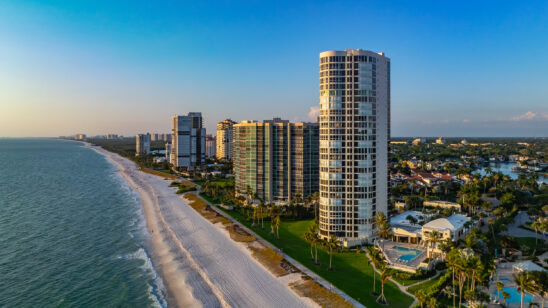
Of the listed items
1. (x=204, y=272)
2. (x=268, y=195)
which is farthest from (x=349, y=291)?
(x=268, y=195)

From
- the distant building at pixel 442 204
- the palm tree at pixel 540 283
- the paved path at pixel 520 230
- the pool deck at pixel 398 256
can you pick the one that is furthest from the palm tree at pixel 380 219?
the distant building at pixel 442 204

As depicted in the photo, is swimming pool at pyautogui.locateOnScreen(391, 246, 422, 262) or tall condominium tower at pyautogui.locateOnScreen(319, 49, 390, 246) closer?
swimming pool at pyautogui.locateOnScreen(391, 246, 422, 262)

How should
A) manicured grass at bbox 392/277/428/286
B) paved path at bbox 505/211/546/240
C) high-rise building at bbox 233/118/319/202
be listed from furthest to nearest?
high-rise building at bbox 233/118/319/202, paved path at bbox 505/211/546/240, manicured grass at bbox 392/277/428/286

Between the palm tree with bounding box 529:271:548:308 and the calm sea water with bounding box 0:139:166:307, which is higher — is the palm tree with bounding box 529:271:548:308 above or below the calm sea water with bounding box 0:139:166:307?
above

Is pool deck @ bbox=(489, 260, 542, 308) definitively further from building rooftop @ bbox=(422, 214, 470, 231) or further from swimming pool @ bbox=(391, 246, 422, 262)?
swimming pool @ bbox=(391, 246, 422, 262)

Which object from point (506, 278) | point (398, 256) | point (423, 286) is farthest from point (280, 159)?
point (506, 278)

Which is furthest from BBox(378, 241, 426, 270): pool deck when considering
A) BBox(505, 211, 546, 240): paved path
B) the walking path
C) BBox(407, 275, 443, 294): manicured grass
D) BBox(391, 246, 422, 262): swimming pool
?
BBox(505, 211, 546, 240): paved path

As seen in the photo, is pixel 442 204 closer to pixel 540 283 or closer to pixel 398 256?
pixel 398 256
